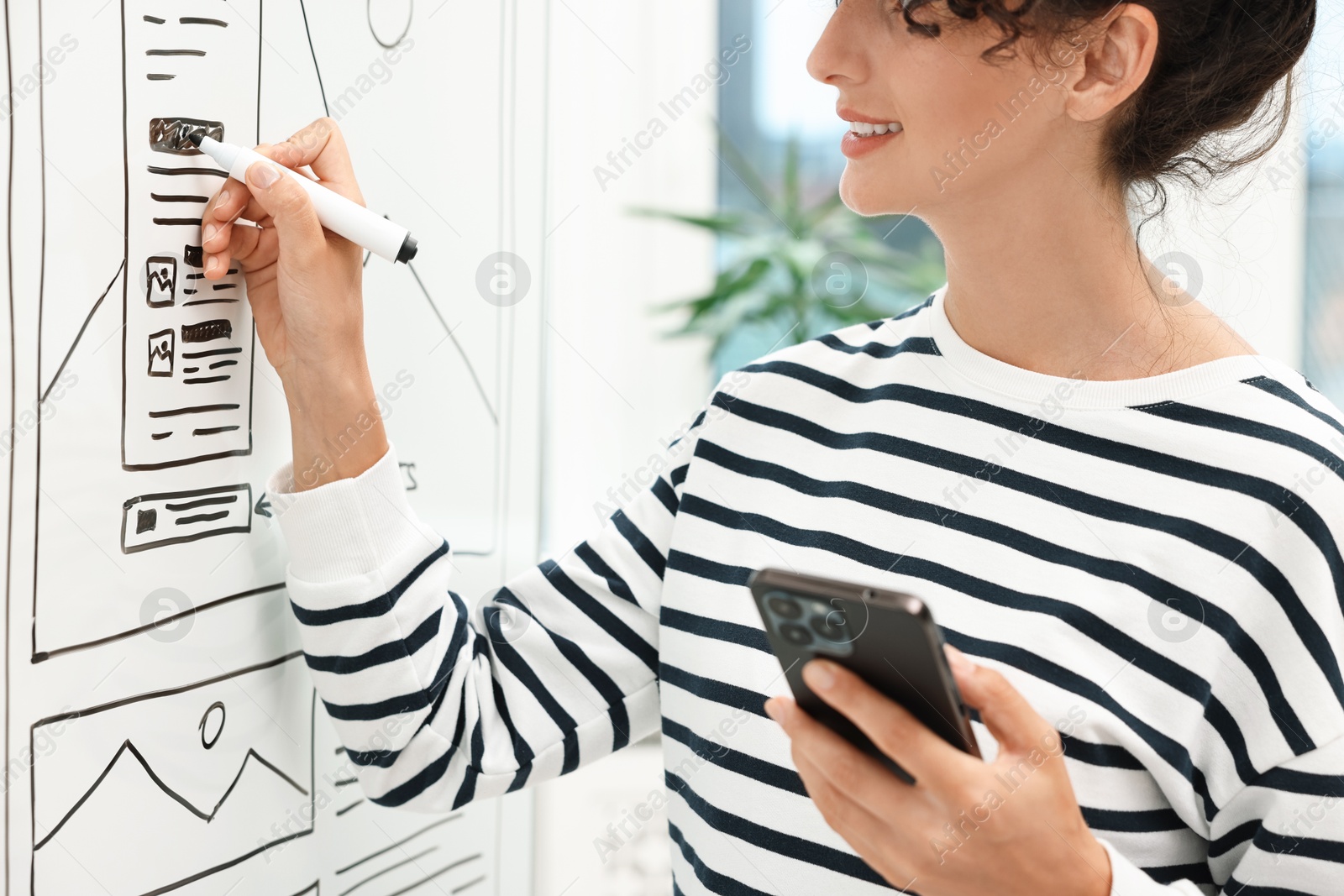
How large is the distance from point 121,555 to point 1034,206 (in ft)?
1.73

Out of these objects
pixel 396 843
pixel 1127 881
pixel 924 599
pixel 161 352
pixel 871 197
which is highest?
pixel 871 197

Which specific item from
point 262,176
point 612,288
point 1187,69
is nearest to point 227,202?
point 262,176

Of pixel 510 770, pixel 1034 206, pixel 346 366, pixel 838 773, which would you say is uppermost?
pixel 1034 206

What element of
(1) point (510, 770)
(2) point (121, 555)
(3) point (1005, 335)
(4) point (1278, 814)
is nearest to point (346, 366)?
(2) point (121, 555)

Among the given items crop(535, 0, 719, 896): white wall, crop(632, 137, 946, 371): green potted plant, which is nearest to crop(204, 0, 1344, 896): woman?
crop(535, 0, 719, 896): white wall

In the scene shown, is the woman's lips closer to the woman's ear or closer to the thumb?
the woman's ear

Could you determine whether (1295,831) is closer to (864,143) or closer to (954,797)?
(954,797)

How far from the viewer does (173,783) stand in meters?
0.53

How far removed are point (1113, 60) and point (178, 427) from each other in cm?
54

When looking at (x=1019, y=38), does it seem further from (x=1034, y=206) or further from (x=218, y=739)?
(x=218, y=739)

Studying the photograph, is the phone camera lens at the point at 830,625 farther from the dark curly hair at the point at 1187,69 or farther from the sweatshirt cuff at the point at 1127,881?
the dark curly hair at the point at 1187,69

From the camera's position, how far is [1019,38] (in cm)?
57

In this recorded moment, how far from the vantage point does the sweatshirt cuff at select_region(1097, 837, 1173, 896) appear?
1.60ft

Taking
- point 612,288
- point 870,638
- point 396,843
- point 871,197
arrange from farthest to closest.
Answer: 1. point 612,288
2. point 396,843
3. point 871,197
4. point 870,638
